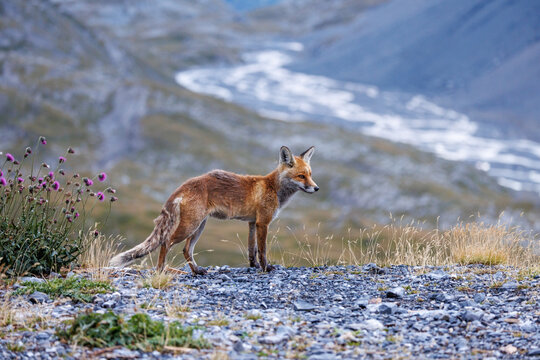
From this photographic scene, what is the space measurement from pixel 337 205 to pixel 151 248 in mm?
64365

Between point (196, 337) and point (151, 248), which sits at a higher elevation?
point (151, 248)

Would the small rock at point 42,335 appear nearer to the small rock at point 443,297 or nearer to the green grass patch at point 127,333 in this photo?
the green grass patch at point 127,333

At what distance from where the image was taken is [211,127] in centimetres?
10194

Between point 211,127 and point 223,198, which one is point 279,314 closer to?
point 223,198

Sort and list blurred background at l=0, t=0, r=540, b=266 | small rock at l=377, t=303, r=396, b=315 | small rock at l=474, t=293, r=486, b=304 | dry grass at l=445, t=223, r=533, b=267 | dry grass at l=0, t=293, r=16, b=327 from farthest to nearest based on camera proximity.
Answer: blurred background at l=0, t=0, r=540, b=266
dry grass at l=445, t=223, r=533, b=267
small rock at l=474, t=293, r=486, b=304
small rock at l=377, t=303, r=396, b=315
dry grass at l=0, t=293, r=16, b=327

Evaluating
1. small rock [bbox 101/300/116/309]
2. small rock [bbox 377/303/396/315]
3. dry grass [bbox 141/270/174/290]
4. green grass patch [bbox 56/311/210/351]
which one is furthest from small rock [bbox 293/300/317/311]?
small rock [bbox 101/300/116/309]

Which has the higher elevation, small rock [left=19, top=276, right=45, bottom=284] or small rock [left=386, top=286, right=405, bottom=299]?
small rock [left=19, top=276, right=45, bottom=284]

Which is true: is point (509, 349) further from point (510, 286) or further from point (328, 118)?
point (328, 118)

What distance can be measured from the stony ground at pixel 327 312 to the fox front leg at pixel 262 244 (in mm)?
216

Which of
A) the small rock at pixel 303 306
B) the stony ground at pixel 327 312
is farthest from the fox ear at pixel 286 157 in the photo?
the small rock at pixel 303 306

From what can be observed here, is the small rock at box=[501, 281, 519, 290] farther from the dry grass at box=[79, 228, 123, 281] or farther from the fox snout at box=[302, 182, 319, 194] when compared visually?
the dry grass at box=[79, 228, 123, 281]

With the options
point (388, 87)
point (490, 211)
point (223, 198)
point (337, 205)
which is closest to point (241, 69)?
point (388, 87)

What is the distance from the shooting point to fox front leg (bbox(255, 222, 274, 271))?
1166cm

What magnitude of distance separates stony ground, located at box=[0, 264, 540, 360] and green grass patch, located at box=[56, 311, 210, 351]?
128 millimetres
